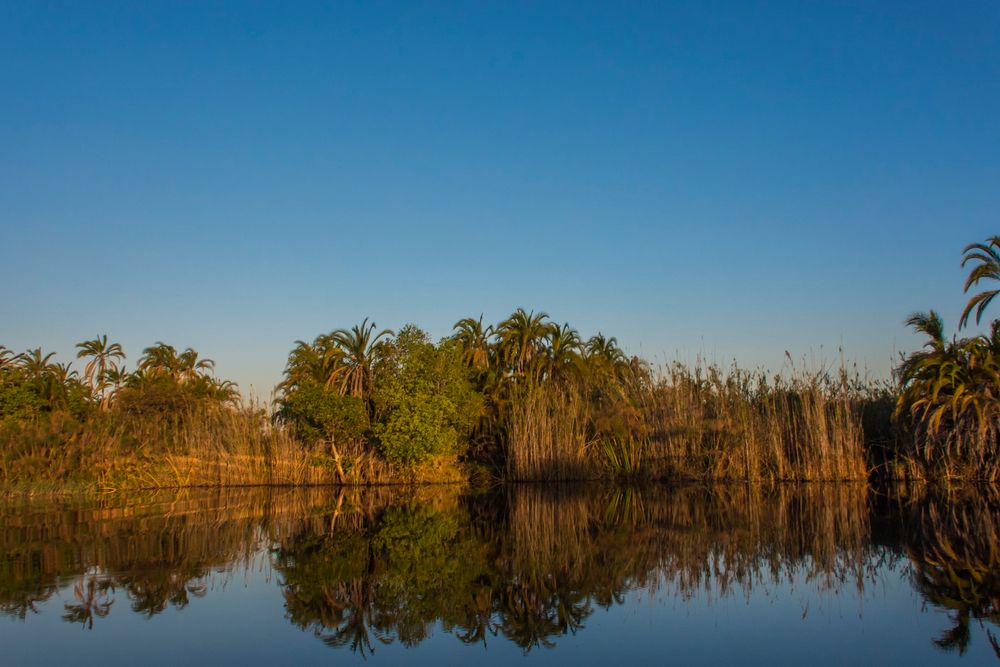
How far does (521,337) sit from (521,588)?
20.6 m

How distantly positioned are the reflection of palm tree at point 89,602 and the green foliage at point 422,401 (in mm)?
14137

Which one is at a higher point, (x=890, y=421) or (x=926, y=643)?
(x=890, y=421)

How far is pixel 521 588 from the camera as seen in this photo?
8.87 meters

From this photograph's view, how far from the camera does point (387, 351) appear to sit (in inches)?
1041

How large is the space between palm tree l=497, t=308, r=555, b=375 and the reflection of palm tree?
20.6 meters

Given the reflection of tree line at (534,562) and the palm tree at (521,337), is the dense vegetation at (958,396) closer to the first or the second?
the reflection of tree line at (534,562)

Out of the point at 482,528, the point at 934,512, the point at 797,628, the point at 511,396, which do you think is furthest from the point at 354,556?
the point at 511,396

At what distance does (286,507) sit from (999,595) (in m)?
15.4

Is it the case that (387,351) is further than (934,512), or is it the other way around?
(387,351)

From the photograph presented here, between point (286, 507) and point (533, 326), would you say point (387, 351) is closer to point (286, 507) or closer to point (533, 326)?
point (533, 326)

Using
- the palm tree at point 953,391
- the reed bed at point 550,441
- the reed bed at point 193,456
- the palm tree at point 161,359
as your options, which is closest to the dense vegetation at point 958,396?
the palm tree at point 953,391

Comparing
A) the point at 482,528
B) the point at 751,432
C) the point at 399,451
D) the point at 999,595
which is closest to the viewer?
the point at 999,595

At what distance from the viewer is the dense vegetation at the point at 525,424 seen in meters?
19.6

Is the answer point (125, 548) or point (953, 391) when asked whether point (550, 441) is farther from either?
point (125, 548)
